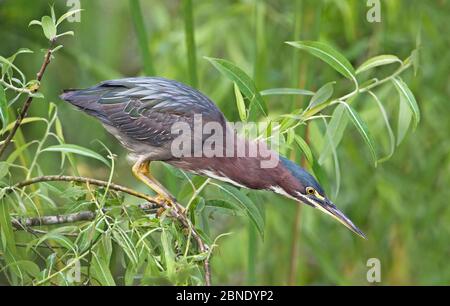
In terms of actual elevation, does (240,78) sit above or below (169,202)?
above

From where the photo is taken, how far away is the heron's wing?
227 centimetres

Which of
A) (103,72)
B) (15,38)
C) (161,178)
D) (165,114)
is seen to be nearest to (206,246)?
(165,114)

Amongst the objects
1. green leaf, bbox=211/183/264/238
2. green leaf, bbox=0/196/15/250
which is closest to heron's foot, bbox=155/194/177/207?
green leaf, bbox=211/183/264/238

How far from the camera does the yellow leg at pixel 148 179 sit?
2209mm

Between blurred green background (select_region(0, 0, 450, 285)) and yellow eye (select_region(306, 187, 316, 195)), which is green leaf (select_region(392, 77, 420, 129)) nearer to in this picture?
yellow eye (select_region(306, 187, 316, 195))

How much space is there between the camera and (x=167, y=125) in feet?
7.54

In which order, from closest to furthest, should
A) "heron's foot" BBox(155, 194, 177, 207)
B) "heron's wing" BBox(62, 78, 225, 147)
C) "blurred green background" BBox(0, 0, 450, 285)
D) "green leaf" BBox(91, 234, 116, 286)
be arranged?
"green leaf" BBox(91, 234, 116, 286) < "heron's foot" BBox(155, 194, 177, 207) < "heron's wing" BBox(62, 78, 225, 147) < "blurred green background" BBox(0, 0, 450, 285)

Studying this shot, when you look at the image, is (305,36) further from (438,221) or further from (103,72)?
(438,221)

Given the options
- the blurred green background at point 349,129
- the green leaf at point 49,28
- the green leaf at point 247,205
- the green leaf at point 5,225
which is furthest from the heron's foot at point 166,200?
the blurred green background at point 349,129

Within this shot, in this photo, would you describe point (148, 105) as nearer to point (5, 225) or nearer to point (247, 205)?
point (247, 205)

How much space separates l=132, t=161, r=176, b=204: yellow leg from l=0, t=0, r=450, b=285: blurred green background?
1.34 m

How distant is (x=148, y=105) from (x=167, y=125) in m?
0.07

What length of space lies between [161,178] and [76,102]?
175cm

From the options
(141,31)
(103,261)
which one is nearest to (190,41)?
(141,31)
